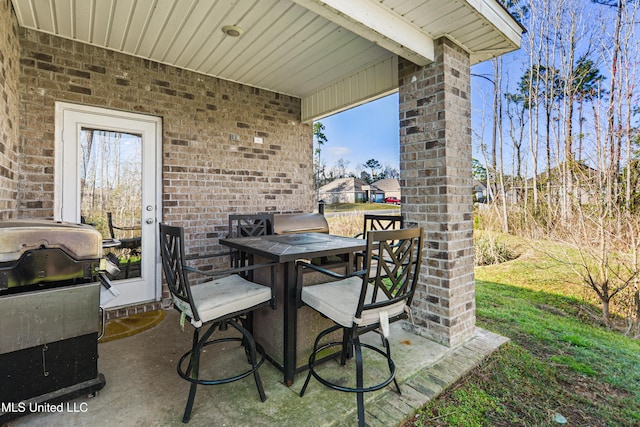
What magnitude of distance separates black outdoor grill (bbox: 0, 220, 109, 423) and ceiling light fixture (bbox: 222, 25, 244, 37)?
2132 millimetres

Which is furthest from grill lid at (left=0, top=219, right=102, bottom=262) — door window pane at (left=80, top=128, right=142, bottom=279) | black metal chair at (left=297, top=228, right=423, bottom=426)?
door window pane at (left=80, top=128, right=142, bottom=279)

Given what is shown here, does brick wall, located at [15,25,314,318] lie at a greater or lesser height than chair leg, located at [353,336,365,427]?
greater

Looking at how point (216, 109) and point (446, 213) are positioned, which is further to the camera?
point (216, 109)

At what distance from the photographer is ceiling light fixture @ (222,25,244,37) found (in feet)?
9.15

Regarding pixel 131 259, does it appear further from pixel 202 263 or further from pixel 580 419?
pixel 580 419

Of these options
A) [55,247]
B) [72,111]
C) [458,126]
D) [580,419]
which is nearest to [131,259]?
[72,111]

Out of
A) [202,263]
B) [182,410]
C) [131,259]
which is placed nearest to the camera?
[182,410]

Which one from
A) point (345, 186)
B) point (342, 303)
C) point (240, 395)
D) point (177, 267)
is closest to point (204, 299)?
point (177, 267)

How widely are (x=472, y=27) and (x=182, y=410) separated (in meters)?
3.58

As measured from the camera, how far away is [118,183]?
3.38 m

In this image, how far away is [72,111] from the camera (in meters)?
3.09

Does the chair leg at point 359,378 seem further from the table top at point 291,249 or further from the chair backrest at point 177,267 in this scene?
the chair backrest at point 177,267

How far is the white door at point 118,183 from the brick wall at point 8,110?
0.39 meters

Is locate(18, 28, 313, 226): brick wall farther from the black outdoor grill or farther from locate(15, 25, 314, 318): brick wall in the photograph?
the black outdoor grill
